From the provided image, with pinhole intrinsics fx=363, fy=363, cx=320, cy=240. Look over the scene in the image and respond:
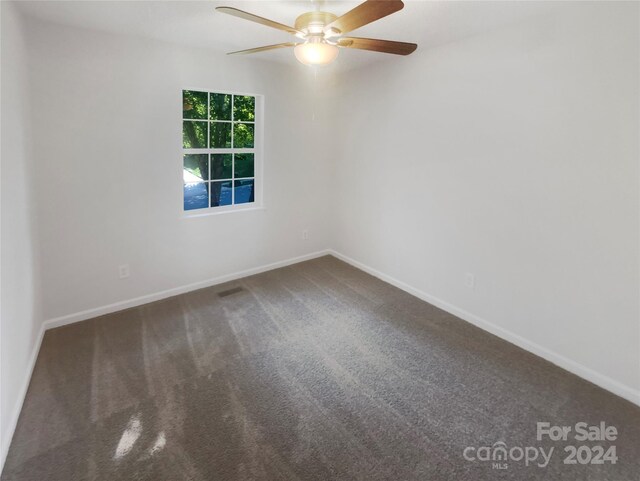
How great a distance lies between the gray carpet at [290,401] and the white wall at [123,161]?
1.51ft

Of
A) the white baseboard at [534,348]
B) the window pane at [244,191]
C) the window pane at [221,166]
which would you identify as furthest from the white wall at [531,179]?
the window pane at [221,166]

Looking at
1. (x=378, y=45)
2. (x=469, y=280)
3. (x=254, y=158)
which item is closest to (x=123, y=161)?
(x=254, y=158)

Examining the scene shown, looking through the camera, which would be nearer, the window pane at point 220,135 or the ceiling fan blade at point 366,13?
the ceiling fan blade at point 366,13

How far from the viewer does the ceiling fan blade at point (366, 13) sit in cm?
168

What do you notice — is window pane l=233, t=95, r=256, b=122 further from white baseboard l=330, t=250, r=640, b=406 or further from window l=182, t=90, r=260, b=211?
white baseboard l=330, t=250, r=640, b=406

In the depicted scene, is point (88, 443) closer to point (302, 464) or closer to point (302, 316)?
point (302, 464)

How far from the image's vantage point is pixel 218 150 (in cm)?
380

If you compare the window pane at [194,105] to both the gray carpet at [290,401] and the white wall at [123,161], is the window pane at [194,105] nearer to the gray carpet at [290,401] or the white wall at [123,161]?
the white wall at [123,161]

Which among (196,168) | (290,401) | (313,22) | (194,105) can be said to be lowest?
(290,401)

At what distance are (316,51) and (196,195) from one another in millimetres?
2205

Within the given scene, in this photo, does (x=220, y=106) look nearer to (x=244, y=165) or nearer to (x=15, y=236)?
(x=244, y=165)

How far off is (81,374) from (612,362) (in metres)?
3.55

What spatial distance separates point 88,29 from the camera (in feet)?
9.24

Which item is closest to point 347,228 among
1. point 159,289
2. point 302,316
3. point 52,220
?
point 302,316
